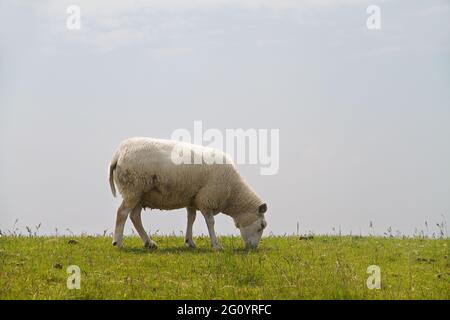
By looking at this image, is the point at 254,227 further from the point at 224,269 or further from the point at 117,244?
the point at 224,269

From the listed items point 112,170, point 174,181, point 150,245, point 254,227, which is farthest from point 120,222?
point 254,227

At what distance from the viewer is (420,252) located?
17391mm

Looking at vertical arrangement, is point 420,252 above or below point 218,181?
below

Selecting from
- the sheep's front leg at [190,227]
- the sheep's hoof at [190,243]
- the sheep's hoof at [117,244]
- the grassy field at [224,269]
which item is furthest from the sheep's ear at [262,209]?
the sheep's hoof at [117,244]

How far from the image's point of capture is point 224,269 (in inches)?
543

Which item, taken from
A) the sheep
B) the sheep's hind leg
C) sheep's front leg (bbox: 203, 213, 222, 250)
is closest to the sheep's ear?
the sheep

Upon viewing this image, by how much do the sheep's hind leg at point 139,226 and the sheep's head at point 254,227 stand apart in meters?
2.40

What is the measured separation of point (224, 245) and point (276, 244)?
138 cm

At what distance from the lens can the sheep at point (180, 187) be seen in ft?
55.9

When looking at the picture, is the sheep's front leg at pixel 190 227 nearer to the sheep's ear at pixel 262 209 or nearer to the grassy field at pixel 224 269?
the grassy field at pixel 224 269

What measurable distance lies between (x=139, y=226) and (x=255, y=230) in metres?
3.02

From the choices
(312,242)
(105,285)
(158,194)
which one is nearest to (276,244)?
(312,242)
